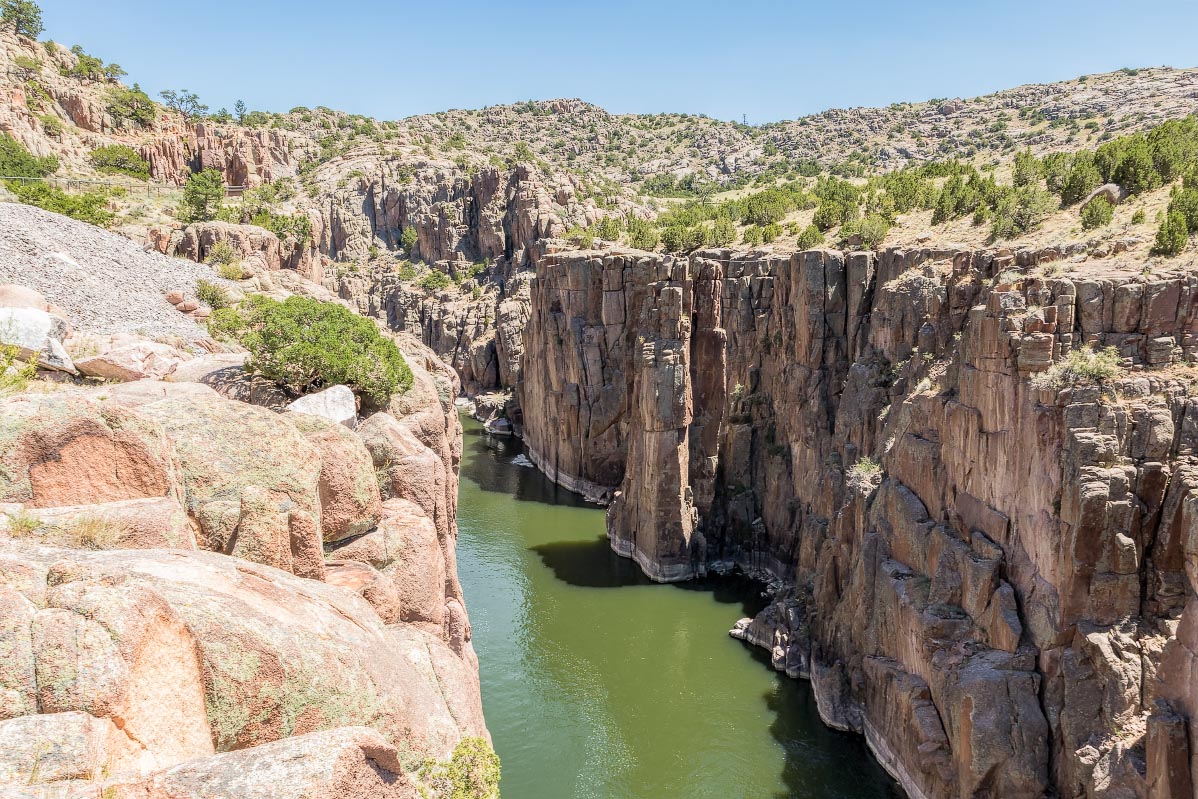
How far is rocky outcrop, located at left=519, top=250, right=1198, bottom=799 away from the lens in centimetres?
1769

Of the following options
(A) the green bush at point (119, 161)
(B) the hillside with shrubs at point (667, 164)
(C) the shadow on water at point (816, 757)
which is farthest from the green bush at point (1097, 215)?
(A) the green bush at point (119, 161)

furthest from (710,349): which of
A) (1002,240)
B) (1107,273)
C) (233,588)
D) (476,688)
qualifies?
(233,588)

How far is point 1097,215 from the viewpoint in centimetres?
3003

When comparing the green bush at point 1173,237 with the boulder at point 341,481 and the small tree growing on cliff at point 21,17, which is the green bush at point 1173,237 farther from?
the small tree growing on cliff at point 21,17

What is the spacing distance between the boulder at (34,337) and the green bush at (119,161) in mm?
61829

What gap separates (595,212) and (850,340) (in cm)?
6154

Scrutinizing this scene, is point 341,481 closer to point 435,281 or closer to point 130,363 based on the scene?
point 130,363

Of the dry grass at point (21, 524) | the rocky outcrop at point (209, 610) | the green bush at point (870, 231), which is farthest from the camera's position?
the green bush at point (870, 231)

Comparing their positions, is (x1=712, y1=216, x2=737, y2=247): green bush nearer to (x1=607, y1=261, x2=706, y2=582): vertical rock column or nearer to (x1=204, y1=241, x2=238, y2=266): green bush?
(x1=607, y1=261, x2=706, y2=582): vertical rock column

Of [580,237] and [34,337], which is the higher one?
[580,237]

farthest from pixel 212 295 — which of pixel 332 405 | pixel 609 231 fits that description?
pixel 609 231

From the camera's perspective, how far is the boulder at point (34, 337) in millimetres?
17281

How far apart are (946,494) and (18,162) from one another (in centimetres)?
6753

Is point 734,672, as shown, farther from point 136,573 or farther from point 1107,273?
point 136,573
